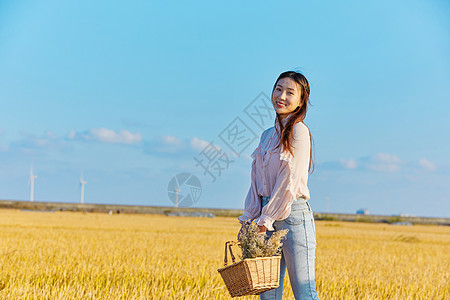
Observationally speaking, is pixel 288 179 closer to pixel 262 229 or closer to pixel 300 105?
pixel 262 229

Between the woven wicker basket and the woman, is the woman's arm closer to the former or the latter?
the woman

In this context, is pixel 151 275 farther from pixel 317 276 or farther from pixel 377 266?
pixel 377 266

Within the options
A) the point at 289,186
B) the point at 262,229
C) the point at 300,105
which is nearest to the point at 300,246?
the point at 262,229

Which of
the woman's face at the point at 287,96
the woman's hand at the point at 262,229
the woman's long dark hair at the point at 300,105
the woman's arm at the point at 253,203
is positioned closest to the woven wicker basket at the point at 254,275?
the woman's hand at the point at 262,229

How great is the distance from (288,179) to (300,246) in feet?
A: 1.46

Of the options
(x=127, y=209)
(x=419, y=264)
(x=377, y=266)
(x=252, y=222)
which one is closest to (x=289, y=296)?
(x=252, y=222)

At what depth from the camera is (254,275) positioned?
9.72 feet

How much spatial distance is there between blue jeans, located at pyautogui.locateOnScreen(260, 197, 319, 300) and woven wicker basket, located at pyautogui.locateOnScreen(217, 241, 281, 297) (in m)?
0.11

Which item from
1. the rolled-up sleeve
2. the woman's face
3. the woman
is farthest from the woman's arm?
the woman's face

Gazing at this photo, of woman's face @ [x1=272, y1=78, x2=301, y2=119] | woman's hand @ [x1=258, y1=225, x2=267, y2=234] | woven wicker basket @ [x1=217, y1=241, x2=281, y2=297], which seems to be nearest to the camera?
woven wicker basket @ [x1=217, y1=241, x2=281, y2=297]

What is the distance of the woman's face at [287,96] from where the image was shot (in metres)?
3.26

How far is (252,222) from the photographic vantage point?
3.20 metres

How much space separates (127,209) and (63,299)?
62.5 metres

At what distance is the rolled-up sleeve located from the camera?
3029 mm
